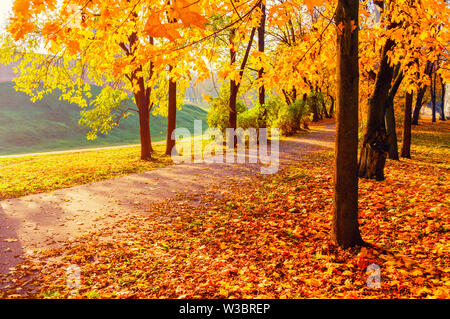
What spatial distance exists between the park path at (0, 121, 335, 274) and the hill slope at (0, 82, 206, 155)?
3602cm

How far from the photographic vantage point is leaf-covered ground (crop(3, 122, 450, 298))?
3592 millimetres

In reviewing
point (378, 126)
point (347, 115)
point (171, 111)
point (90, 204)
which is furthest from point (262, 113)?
point (347, 115)

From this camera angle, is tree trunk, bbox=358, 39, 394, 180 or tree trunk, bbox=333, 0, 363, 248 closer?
tree trunk, bbox=333, 0, 363, 248

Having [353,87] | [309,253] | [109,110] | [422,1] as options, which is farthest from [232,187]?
[109,110]

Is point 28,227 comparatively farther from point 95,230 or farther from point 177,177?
point 177,177

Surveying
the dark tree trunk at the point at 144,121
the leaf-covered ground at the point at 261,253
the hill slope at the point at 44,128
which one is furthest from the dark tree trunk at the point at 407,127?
the hill slope at the point at 44,128

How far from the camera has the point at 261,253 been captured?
4.60 meters

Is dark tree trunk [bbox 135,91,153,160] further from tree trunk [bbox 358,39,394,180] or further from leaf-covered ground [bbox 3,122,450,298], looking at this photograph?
tree trunk [bbox 358,39,394,180]

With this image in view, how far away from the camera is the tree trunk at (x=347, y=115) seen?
3.93 meters

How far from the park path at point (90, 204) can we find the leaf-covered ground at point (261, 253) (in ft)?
1.52

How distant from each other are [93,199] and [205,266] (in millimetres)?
5114

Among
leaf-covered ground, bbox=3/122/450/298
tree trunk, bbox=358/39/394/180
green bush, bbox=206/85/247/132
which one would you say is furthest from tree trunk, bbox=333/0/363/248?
green bush, bbox=206/85/247/132

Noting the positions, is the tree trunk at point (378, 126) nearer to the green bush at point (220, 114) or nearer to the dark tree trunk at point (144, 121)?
the dark tree trunk at point (144, 121)

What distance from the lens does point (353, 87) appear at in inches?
156
